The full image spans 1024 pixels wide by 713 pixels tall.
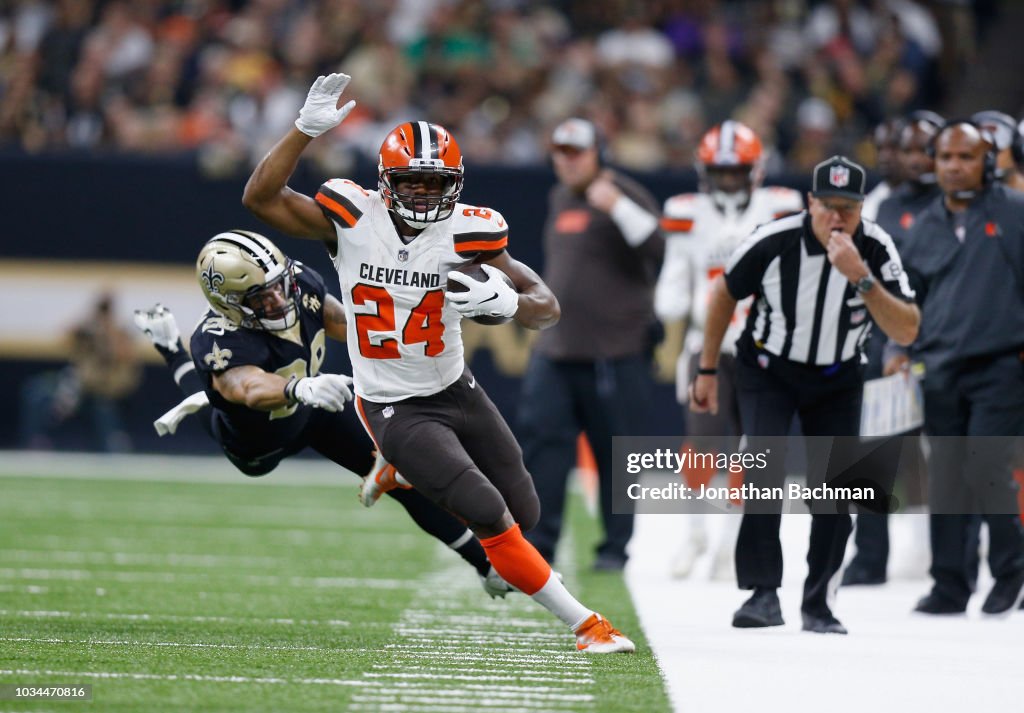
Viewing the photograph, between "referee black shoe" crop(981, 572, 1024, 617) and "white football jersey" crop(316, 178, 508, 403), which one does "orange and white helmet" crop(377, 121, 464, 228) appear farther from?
"referee black shoe" crop(981, 572, 1024, 617)

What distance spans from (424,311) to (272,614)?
58.8 inches

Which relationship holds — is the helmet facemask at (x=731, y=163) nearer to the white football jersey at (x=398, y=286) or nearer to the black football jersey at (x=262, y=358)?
the black football jersey at (x=262, y=358)

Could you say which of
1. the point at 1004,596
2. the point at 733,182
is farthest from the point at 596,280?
the point at 1004,596

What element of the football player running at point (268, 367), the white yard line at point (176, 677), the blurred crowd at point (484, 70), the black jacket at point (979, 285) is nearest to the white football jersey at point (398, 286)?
the football player running at point (268, 367)

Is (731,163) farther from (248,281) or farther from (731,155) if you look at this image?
(248,281)

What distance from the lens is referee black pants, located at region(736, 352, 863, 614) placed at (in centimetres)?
571

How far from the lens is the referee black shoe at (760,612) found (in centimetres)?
571

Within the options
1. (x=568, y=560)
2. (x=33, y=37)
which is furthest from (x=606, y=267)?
(x=33, y=37)

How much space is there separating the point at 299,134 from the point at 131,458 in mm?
8689

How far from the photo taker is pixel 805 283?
5625mm

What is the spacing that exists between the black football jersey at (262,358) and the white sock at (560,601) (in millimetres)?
1151


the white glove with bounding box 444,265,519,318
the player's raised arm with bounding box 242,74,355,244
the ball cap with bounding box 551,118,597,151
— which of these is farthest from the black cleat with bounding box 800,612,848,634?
the ball cap with bounding box 551,118,597,151

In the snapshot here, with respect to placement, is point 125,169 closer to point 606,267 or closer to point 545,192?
point 545,192

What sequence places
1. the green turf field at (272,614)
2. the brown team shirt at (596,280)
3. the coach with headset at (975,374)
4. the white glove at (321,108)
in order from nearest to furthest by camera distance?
the green turf field at (272,614) < the white glove at (321,108) < the coach with headset at (975,374) < the brown team shirt at (596,280)
